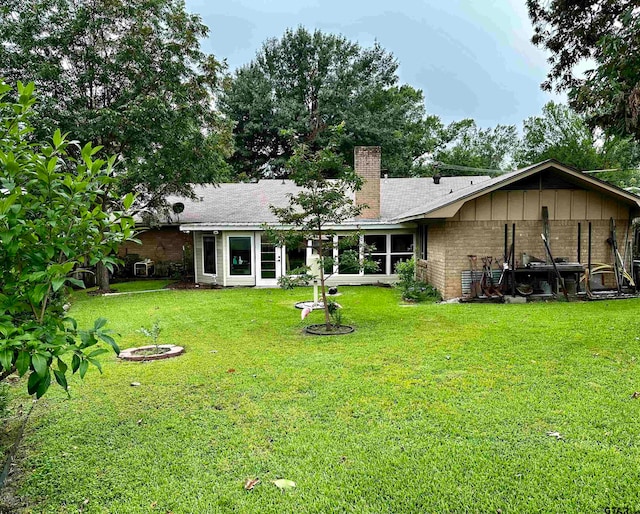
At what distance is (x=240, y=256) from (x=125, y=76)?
22.3 feet

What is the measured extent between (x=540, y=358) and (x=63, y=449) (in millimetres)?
5357

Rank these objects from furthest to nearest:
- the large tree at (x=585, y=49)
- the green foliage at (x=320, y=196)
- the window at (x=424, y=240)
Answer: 1. the window at (x=424, y=240)
2. the green foliage at (x=320, y=196)
3. the large tree at (x=585, y=49)

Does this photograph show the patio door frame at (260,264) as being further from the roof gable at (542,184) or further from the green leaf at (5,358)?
the green leaf at (5,358)

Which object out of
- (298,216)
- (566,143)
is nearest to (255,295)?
(298,216)

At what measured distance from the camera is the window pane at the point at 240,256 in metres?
15.4

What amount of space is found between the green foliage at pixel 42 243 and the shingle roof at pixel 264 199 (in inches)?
498

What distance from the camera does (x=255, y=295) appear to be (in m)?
13.2

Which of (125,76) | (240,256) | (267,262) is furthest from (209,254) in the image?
(125,76)

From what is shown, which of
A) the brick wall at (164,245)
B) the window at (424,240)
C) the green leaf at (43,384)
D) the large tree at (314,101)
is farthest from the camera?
the large tree at (314,101)

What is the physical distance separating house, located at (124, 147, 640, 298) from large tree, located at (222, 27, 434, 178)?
10.5 metres

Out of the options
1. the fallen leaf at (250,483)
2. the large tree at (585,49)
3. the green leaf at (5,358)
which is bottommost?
the fallen leaf at (250,483)

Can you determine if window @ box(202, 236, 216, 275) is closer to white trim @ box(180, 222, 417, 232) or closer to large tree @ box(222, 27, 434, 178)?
white trim @ box(180, 222, 417, 232)

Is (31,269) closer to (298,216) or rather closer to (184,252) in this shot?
(298,216)

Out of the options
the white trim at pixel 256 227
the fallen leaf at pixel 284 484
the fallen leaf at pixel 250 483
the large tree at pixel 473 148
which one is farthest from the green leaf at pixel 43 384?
the large tree at pixel 473 148
